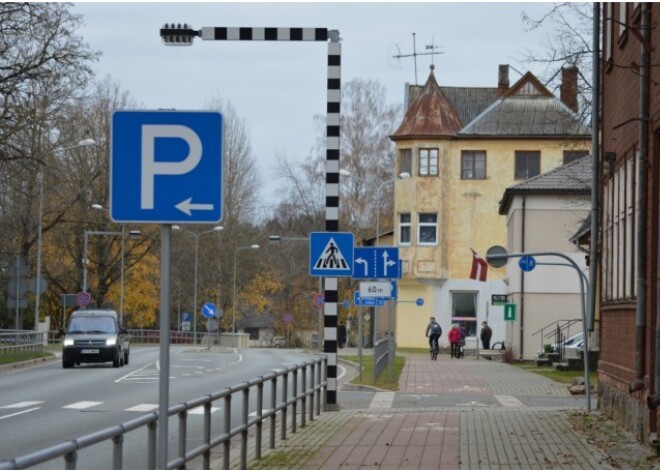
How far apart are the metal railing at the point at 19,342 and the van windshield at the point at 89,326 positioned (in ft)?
7.93

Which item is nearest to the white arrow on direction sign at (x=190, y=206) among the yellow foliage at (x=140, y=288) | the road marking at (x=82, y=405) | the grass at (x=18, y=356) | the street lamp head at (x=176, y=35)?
the street lamp head at (x=176, y=35)

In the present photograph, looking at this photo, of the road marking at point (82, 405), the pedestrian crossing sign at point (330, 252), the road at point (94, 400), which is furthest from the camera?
the road marking at point (82, 405)

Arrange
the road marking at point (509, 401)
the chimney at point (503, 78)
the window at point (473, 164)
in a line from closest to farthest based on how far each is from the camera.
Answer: the road marking at point (509, 401) < the window at point (473, 164) < the chimney at point (503, 78)

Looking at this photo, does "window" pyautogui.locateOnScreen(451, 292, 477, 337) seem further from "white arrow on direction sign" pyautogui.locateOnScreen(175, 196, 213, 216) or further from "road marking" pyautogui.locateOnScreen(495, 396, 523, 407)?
"white arrow on direction sign" pyautogui.locateOnScreen(175, 196, 213, 216)

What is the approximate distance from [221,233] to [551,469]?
78.8 m

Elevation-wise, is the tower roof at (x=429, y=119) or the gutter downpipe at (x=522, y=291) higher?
the tower roof at (x=429, y=119)

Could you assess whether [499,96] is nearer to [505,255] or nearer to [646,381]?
[505,255]

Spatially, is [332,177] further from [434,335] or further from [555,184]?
[555,184]

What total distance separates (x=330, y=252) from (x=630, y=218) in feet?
15.4

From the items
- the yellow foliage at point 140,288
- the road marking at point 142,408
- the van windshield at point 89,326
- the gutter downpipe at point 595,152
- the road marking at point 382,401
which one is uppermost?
the gutter downpipe at point 595,152

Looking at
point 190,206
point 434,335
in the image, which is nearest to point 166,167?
point 190,206

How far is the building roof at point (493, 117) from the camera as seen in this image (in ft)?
238

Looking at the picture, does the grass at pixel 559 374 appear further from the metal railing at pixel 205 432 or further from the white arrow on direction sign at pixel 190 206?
the white arrow on direction sign at pixel 190 206

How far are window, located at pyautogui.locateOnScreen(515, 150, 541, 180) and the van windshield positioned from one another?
3646cm
